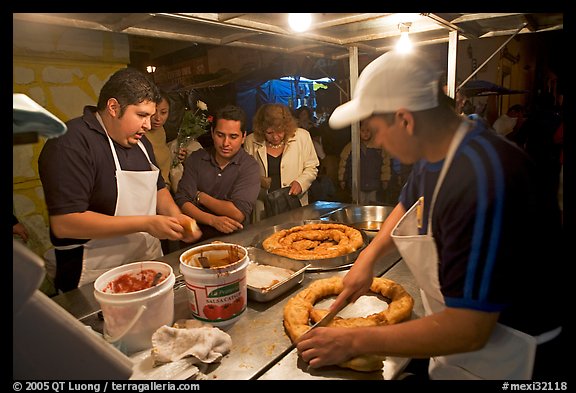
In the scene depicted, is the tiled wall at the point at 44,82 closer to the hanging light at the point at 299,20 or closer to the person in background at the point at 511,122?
the hanging light at the point at 299,20

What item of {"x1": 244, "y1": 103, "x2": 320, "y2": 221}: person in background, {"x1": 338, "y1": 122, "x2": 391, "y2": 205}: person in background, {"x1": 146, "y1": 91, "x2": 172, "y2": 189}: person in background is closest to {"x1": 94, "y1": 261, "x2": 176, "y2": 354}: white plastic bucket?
{"x1": 146, "y1": 91, "x2": 172, "y2": 189}: person in background

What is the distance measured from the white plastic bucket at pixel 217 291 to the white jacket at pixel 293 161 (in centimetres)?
265

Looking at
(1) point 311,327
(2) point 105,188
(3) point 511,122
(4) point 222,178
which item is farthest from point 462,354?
(3) point 511,122

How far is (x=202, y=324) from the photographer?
1.44 m

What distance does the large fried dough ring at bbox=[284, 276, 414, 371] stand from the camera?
1.22 metres

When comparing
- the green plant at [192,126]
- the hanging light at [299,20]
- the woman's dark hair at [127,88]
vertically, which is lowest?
the green plant at [192,126]

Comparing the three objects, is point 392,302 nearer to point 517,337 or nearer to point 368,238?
point 517,337

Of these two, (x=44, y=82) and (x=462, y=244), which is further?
(x=44, y=82)

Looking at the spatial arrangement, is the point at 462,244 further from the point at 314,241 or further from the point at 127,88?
the point at 127,88

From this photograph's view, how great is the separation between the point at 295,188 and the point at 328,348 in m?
2.86

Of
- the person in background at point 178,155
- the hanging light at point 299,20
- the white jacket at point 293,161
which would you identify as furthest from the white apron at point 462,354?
the person in background at point 178,155

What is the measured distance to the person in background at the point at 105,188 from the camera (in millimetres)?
1924

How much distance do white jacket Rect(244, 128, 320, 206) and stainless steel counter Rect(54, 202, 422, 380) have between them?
205cm

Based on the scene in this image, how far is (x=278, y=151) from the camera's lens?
4148 millimetres
